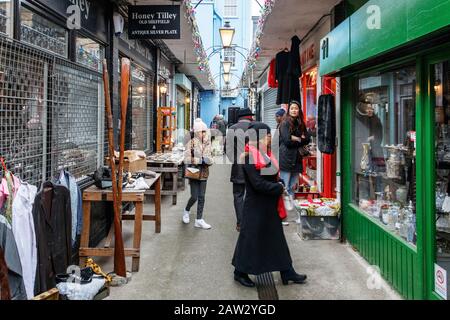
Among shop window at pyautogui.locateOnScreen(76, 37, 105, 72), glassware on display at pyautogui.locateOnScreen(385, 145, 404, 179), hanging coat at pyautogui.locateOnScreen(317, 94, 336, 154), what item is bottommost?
glassware on display at pyautogui.locateOnScreen(385, 145, 404, 179)

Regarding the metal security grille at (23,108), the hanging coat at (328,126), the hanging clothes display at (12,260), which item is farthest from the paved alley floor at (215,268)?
the metal security grille at (23,108)

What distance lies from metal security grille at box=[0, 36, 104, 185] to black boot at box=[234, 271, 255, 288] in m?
2.15

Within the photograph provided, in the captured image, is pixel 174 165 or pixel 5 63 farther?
pixel 174 165

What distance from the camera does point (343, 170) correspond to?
585 cm

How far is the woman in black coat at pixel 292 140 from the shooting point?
6.62 metres

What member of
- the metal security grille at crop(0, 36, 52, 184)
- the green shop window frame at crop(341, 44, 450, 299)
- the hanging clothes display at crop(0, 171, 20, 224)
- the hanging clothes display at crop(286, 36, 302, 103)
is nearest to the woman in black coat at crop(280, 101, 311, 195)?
the hanging clothes display at crop(286, 36, 302, 103)

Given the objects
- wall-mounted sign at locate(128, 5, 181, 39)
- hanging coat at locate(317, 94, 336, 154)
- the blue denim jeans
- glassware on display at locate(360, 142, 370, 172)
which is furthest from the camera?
the blue denim jeans

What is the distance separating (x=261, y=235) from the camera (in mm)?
4117

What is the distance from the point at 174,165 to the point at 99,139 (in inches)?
109

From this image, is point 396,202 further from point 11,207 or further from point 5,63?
point 5,63

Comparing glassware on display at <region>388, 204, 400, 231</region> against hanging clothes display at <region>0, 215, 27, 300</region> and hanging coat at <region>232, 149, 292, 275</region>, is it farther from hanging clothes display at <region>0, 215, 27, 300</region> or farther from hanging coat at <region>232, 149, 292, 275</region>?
hanging clothes display at <region>0, 215, 27, 300</region>

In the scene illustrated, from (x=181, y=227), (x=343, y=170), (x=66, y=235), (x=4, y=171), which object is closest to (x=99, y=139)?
(x=181, y=227)

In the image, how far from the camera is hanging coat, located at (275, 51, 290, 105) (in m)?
8.16

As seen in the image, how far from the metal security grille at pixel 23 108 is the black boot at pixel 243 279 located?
7.09 ft
